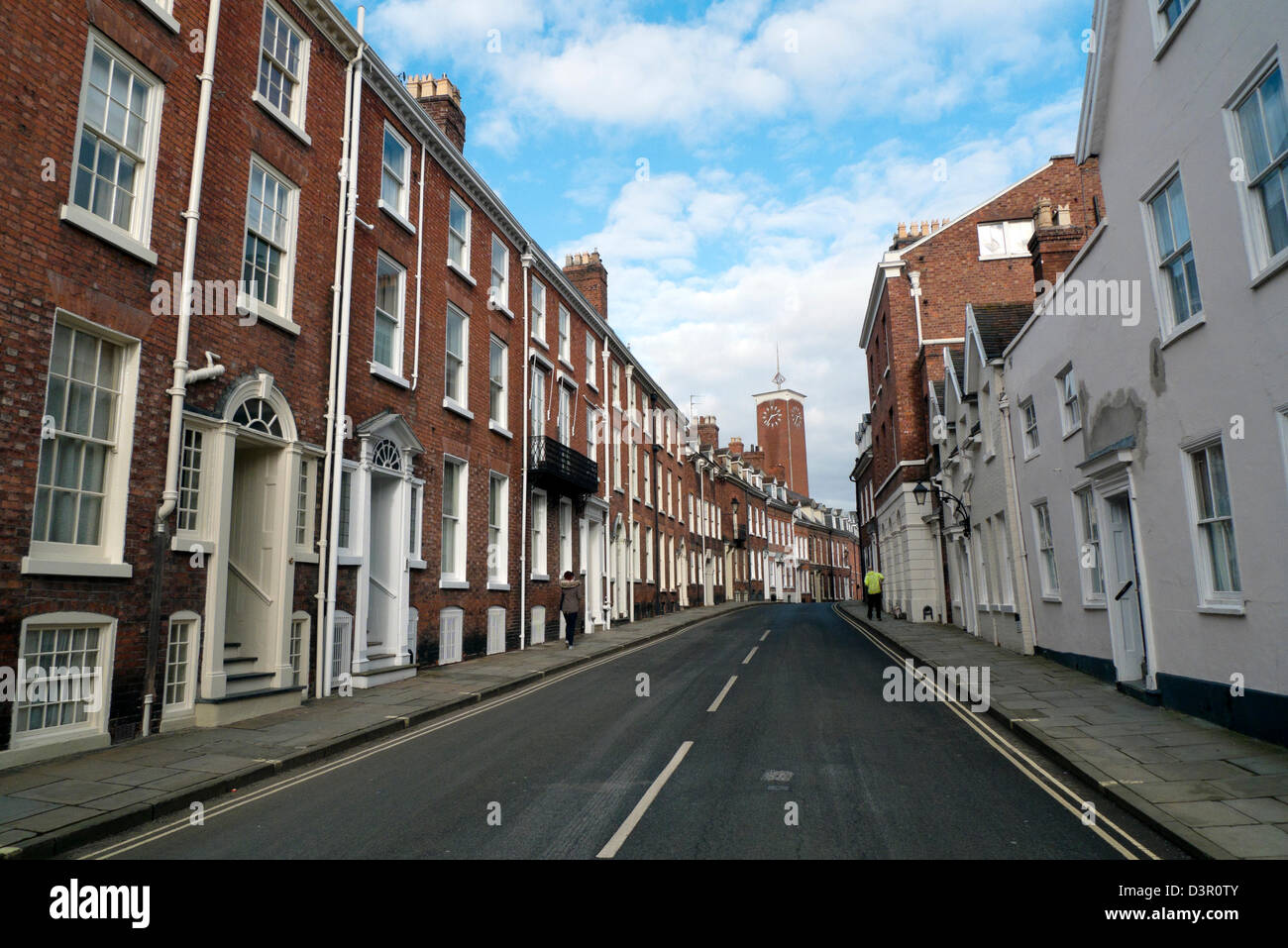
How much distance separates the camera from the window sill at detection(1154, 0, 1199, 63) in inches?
340

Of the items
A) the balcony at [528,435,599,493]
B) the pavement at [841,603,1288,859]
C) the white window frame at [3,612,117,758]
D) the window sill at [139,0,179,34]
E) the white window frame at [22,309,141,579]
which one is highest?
the window sill at [139,0,179,34]

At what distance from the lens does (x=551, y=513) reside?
22.5m

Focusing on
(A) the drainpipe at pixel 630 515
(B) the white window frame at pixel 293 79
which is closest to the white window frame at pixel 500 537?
(B) the white window frame at pixel 293 79

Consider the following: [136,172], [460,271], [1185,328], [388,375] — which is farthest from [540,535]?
[1185,328]

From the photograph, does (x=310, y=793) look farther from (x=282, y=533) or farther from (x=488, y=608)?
(x=488, y=608)

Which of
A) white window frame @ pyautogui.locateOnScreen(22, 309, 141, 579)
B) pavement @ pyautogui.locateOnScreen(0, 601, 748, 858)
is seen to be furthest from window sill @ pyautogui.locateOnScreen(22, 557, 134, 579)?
pavement @ pyautogui.locateOnScreen(0, 601, 748, 858)

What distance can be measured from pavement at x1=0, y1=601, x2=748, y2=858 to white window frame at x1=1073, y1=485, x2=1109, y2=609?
955 cm

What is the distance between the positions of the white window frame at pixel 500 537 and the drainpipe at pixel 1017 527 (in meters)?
A: 11.4

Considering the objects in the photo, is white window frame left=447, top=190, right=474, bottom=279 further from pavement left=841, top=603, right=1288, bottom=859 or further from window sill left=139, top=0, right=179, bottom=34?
pavement left=841, top=603, right=1288, bottom=859

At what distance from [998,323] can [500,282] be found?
480 inches

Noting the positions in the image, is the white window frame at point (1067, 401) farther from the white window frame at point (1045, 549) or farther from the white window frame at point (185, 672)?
the white window frame at point (185, 672)

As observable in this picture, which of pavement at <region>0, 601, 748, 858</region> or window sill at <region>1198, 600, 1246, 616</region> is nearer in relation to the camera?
pavement at <region>0, 601, 748, 858</region>

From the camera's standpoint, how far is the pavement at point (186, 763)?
589 cm
